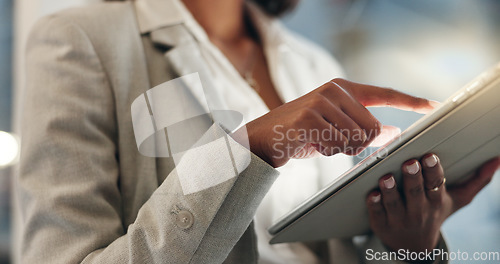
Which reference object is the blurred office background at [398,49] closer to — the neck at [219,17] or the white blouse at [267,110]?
the white blouse at [267,110]

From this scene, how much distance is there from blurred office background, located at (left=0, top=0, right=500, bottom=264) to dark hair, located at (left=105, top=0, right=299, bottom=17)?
0.11 m

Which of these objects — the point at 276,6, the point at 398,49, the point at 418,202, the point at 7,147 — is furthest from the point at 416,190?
the point at 7,147

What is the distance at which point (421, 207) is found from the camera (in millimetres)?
411

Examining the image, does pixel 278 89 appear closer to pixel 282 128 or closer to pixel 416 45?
Result: pixel 282 128

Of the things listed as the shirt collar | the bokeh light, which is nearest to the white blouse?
the shirt collar

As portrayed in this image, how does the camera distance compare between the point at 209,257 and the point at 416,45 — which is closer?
the point at 209,257

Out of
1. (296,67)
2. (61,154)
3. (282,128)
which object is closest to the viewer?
(282,128)

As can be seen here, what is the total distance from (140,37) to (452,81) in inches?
15.6

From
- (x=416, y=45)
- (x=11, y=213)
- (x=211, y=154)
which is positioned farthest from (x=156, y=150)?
(x=11, y=213)

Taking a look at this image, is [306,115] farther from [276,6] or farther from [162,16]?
[276,6]

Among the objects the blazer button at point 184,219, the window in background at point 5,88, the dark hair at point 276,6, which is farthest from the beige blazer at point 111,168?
the window in background at point 5,88

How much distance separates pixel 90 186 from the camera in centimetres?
44

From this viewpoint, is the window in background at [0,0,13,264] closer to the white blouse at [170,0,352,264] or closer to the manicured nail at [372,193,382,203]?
the white blouse at [170,0,352,264]

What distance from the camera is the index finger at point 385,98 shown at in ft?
1.12
